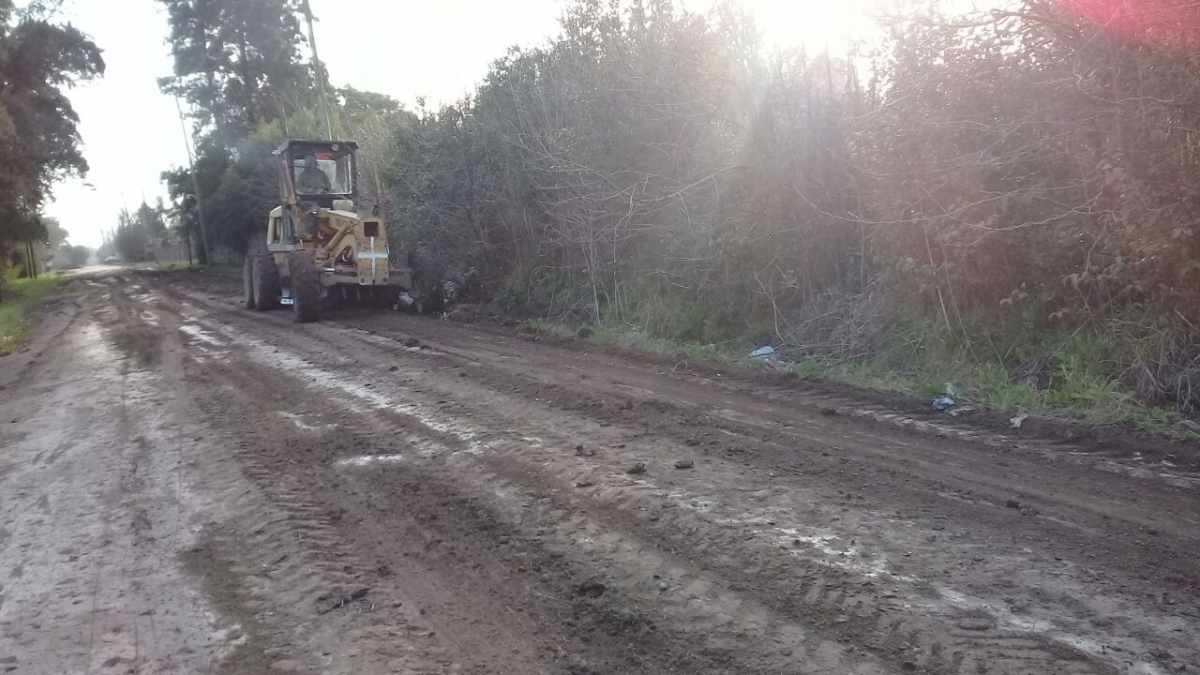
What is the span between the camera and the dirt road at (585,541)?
342cm

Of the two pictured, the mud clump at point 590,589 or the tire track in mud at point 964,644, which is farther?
the mud clump at point 590,589

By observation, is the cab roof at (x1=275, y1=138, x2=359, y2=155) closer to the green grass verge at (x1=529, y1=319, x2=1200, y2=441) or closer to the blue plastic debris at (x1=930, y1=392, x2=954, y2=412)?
the green grass verge at (x1=529, y1=319, x2=1200, y2=441)

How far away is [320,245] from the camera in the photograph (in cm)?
1642

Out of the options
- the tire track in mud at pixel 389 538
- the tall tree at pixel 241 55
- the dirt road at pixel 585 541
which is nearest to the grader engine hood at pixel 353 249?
the dirt road at pixel 585 541

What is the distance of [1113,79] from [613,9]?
857 cm

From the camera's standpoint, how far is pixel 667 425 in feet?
22.1

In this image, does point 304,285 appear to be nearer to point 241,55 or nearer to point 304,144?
point 304,144

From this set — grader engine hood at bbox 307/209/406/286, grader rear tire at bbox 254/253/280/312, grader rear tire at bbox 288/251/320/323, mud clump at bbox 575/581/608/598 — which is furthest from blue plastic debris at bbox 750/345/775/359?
grader rear tire at bbox 254/253/280/312

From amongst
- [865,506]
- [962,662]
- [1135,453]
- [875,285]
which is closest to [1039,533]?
[865,506]

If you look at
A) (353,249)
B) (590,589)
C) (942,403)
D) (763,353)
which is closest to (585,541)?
(590,589)

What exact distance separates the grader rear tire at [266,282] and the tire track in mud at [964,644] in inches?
653

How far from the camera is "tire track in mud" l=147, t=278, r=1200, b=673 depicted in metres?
3.16

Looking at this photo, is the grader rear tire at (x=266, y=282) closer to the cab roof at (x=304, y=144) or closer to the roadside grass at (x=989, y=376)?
the cab roof at (x=304, y=144)

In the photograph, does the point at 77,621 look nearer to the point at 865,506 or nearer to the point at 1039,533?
the point at 865,506
